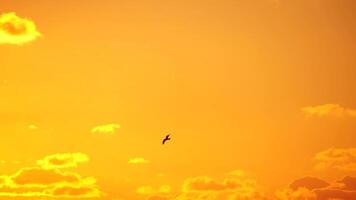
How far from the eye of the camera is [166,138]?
89.1m

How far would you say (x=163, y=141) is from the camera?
293ft

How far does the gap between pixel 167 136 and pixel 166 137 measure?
2.69 ft

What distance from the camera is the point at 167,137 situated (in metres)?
88.9

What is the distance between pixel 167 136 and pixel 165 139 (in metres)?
1.44

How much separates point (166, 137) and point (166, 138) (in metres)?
0.55

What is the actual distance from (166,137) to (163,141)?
1.25 m

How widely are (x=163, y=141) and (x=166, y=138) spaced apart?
874 mm

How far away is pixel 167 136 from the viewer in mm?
87812

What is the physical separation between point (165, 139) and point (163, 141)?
63 centimetres

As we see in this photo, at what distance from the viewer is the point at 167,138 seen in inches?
3526

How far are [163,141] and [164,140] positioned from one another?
0.44 m

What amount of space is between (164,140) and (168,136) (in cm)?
132

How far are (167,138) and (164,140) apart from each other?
3.00 ft

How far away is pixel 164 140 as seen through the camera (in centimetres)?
8894
